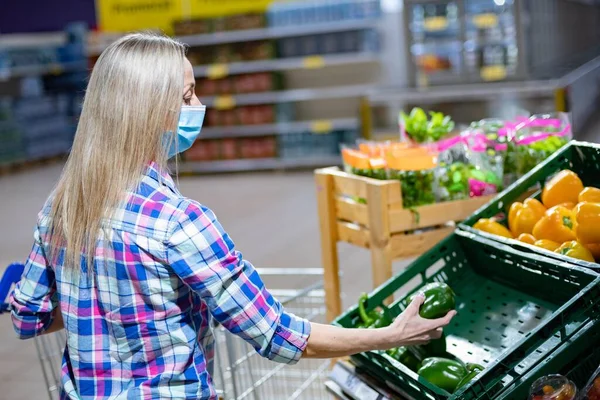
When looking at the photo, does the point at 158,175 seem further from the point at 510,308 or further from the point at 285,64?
the point at 285,64

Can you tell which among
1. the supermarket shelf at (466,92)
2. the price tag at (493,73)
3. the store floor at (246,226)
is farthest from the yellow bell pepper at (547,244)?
the price tag at (493,73)

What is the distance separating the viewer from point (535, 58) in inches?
352

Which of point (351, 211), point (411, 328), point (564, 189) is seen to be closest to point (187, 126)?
point (411, 328)

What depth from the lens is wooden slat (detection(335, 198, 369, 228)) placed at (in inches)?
106

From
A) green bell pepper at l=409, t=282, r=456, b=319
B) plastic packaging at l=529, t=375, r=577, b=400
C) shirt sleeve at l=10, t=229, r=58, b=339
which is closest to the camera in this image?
plastic packaging at l=529, t=375, r=577, b=400

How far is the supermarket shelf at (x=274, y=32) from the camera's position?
930cm

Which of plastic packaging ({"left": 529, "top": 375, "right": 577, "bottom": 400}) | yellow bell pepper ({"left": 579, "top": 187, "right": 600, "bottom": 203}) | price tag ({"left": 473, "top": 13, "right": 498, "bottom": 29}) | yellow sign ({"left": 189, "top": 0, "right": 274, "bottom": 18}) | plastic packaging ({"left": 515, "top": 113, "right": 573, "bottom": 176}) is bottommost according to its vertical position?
plastic packaging ({"left": 529, "top": 375, "right": 577, "bottom": 400})

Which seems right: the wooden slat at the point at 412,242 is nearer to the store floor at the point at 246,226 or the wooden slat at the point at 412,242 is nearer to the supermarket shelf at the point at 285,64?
the store floor at the point at 246,226

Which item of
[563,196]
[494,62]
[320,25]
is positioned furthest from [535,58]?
[563,196]

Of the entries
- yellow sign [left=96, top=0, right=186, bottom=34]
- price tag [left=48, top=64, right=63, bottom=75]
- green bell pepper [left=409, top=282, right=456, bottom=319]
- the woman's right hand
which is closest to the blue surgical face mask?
the woman's right hand

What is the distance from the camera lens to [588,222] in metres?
1.89

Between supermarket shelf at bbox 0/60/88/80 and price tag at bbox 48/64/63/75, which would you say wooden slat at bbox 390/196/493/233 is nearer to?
supermarket shelf at bbox 0/60/88/80

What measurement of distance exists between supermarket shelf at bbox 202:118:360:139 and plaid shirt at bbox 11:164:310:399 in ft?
26.2

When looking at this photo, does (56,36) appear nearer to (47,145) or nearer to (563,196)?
(47,145)
